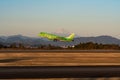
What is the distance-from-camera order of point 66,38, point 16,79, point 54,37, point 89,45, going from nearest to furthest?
1. point 16,79
2. point 89,45
3. point 54,37
4. point 66,38

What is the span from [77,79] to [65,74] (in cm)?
320

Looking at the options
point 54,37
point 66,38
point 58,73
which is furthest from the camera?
point 66,38

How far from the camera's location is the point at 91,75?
25.8m

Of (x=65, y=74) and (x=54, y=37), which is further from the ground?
(x=54, y=37)

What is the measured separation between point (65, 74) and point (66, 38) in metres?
95.9

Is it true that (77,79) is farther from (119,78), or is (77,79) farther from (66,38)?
(66,38)

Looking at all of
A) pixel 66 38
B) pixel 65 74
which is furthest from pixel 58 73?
pixel 66 38

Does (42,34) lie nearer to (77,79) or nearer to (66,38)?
(66,38)

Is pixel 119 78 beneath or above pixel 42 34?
beneath

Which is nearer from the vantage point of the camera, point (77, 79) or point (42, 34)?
point (77, 79)

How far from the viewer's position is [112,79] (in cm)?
2380

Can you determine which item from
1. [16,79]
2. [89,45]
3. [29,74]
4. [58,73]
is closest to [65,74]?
[58,73]

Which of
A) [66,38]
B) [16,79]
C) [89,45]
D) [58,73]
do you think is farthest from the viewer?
[66,38]

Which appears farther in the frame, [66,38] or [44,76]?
[66,38]
